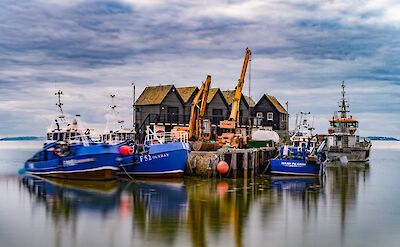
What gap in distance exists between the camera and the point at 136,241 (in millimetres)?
17812

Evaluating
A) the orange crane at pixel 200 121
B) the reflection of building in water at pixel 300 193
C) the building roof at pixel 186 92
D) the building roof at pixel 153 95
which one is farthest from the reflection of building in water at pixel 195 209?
the building roof at pixel 186 92

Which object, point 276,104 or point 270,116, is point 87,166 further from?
point 276,104

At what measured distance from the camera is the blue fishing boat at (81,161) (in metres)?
33.7

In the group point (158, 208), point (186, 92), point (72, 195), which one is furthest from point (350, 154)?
point (158, 208)

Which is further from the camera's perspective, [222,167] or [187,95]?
[187,95]

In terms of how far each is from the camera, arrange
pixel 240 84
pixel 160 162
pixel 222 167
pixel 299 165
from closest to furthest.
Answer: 1. pixel 160 162
2. pixel 222 167
3. pixel 299 165
4. pixel 240 84

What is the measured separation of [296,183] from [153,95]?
81.0 ft

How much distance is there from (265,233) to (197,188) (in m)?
12.7

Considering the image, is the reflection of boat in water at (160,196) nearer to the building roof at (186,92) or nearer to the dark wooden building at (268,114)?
the building roof at (186,92)

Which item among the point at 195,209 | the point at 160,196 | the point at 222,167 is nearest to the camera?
the point at 195,209

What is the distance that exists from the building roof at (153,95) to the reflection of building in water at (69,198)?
1991 centimetres

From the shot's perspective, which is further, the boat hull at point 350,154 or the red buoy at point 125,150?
the boat hull at point 350,154

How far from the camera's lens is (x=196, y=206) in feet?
82.7

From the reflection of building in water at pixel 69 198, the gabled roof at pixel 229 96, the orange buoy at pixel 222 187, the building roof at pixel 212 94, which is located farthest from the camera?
the gabled roof at pixel 229 96
